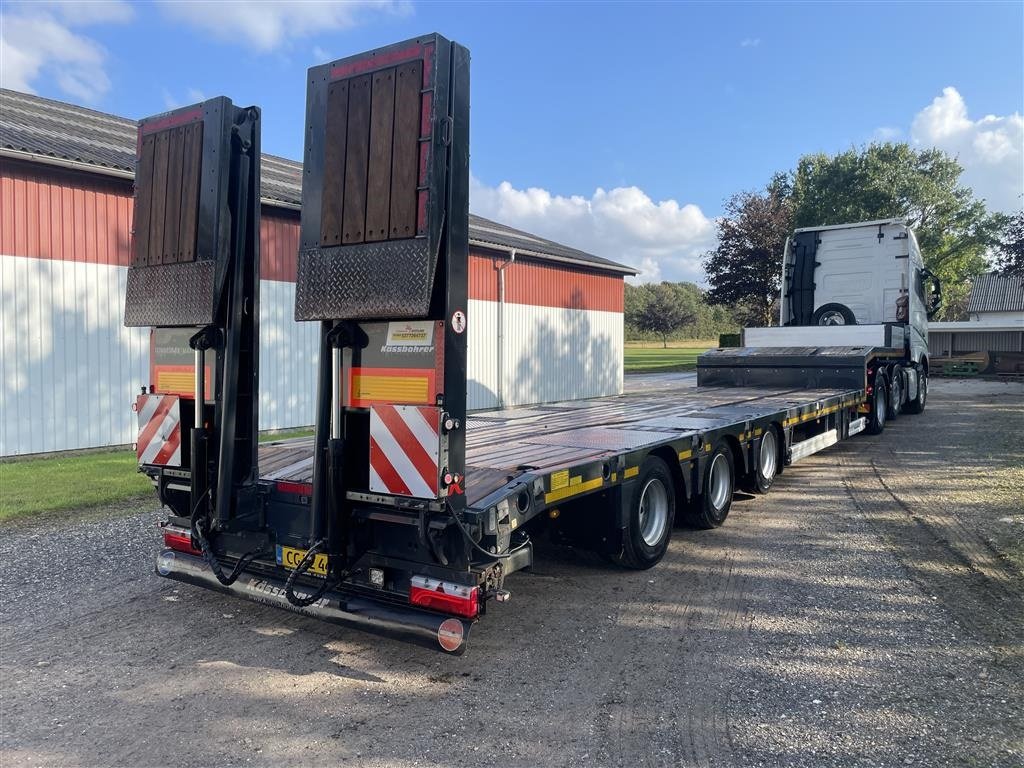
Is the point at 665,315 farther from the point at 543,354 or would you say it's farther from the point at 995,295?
the point at 543,354

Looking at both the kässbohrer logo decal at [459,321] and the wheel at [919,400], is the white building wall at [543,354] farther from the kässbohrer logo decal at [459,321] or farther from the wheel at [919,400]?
the kässbohrer logo decal at [459,321]

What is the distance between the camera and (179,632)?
4.67 metres

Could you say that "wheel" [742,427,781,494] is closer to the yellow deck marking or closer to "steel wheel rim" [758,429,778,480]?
"steel wheel rim" [758,429,778,480]

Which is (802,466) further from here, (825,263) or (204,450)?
(204,450)

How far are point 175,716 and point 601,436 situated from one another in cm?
373

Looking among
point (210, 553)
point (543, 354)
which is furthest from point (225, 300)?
point (543, 354)

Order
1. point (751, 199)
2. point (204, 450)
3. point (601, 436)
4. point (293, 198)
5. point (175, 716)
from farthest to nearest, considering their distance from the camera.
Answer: point (751, 199) → point (293, 198) → point (601, 436) → point (204, 450) → point (175, 716)

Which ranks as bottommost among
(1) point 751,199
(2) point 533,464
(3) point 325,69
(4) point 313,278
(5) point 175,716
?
(5) point 175,716

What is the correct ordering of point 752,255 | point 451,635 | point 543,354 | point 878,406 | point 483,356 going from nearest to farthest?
point 451,635
point 878,406
point 483,356
point 543,354
point 752,255

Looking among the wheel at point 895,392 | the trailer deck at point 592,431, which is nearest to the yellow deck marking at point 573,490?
the trailer deck at point 592,431

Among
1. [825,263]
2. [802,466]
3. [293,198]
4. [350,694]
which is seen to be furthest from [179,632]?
[825,263]

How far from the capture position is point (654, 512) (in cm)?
593

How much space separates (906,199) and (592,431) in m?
40.8

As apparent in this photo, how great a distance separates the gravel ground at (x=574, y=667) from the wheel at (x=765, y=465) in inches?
55.1
